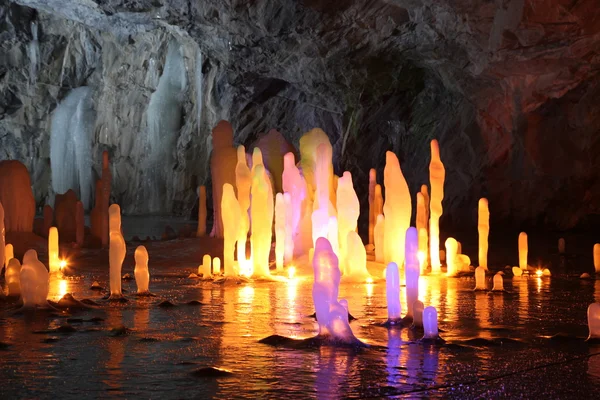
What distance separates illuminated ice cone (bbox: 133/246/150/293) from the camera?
36.3 ft

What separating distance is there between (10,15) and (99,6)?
1146cm

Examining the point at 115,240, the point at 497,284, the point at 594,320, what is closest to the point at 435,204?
the point at 497,284

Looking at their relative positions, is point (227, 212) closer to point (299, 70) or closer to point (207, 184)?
point (299, 70)

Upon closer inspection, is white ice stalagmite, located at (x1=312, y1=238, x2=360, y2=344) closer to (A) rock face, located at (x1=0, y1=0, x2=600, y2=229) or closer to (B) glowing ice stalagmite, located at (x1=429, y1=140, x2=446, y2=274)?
(B) glowing ice stalagmite, located at (x1=429, y1=140, x2=446, y2=274)

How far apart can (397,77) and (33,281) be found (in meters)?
21.1

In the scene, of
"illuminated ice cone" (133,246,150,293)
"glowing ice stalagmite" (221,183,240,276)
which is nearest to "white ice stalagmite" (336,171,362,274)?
"glowing ice stalagmite" (221,183,240,276)

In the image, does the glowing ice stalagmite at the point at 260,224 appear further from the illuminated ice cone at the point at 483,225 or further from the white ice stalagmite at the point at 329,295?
the white ice stalagmite at the point at 329,295

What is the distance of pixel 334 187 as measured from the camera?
1822 centimetres

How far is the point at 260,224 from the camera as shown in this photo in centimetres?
1439

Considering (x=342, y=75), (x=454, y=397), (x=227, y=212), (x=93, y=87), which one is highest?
(x=93, y=87)

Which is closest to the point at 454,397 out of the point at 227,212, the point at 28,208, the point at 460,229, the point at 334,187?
the point at 227,212

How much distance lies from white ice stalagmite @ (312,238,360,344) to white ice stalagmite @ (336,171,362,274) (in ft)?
21.1

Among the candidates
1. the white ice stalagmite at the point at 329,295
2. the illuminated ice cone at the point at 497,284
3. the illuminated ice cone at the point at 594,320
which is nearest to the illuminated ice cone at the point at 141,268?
the white ice stalagmite at the point at 329,295

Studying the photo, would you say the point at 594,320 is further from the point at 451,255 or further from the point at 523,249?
the point at 523,249
